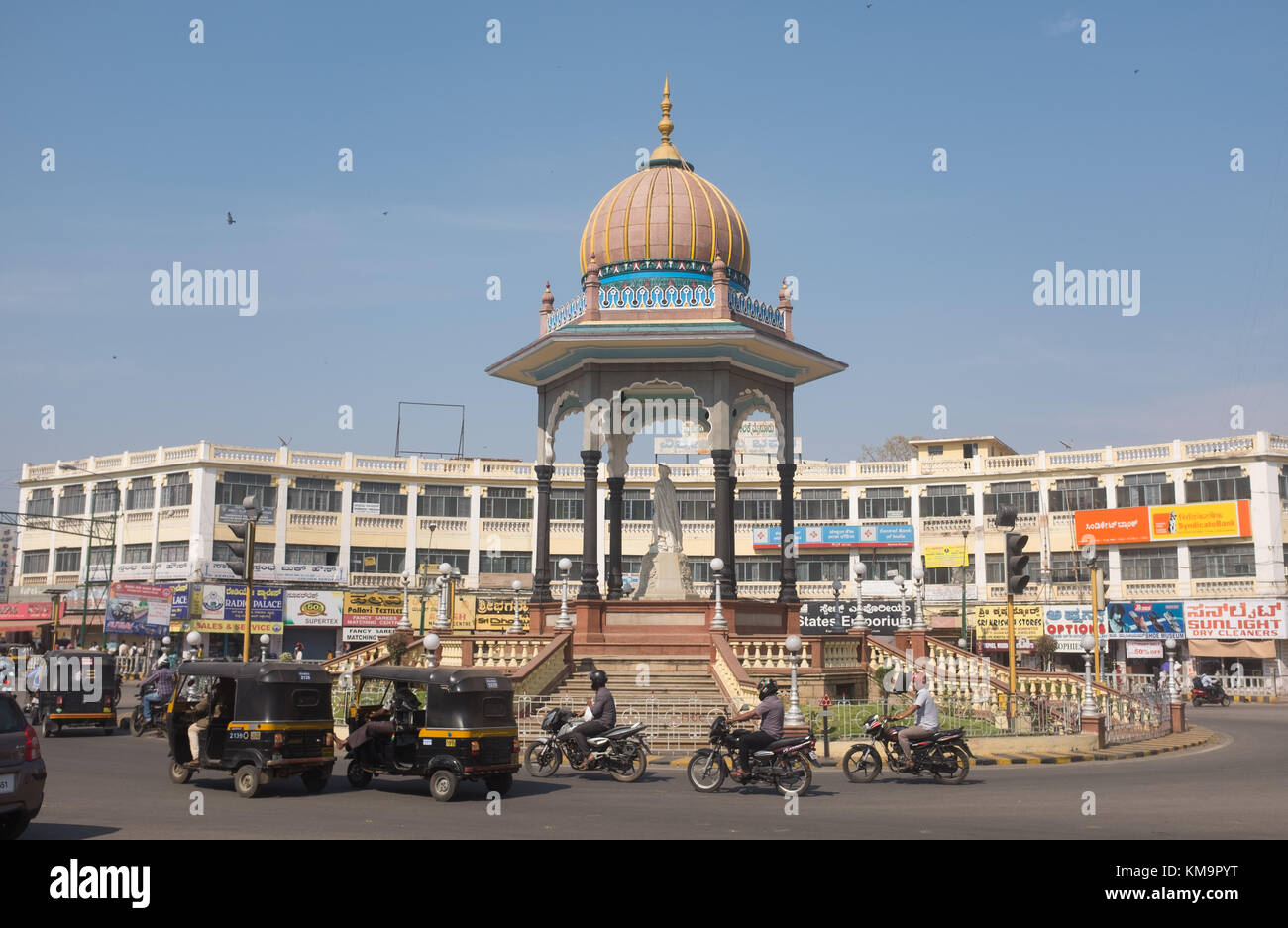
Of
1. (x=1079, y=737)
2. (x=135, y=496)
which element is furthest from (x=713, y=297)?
(x=135, y=496)

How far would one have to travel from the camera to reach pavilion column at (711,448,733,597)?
26141 millimetres

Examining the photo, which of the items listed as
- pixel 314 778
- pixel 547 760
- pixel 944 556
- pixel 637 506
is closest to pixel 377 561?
pixel 637 506

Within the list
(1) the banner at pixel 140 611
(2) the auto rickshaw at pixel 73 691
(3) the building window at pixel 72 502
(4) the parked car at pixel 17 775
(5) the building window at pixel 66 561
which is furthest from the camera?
(3) the building window at pixel 72 502

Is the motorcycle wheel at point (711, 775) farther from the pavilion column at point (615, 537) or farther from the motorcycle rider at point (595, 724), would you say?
the pavilion column at point (615, 537)

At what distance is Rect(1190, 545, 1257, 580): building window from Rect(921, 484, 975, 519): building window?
37.2ft

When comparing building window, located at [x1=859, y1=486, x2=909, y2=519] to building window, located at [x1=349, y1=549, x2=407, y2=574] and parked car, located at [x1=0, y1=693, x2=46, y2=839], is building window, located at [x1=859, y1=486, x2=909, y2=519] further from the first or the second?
parked car, located at [x1=0, y1=693, x2=46, y2=839]

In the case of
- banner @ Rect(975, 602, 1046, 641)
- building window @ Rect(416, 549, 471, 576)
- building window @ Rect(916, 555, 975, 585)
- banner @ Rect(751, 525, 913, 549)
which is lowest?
banner @ Rect(975, 602, 1046, 641)

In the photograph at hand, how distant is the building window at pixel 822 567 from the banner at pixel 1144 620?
1399cm

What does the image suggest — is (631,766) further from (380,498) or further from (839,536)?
(839,536)

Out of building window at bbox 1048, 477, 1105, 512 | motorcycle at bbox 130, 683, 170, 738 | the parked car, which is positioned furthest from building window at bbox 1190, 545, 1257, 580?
the parked car

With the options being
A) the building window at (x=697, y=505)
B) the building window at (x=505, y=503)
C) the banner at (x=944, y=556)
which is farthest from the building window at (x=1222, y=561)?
the building window at (x=505, y=503)

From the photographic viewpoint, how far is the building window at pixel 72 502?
6550cm

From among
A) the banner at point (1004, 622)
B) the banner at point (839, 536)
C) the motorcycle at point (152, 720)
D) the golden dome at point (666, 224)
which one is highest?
the golden dome at point (666, 224)

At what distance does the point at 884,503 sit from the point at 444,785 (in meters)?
52.4
